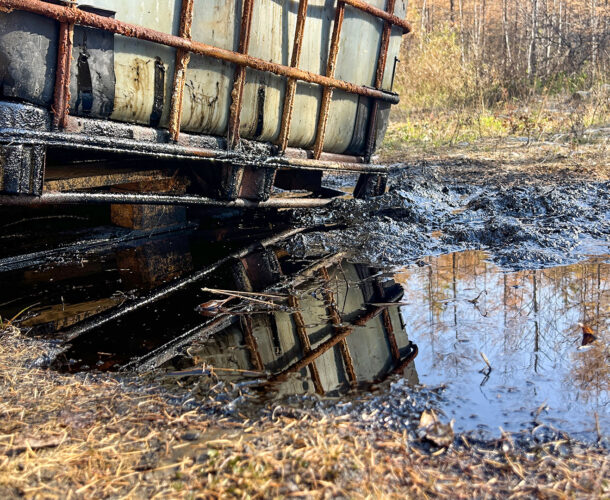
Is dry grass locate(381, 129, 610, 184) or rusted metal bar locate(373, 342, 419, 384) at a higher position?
dry grass locate(381, 129, 610, 184)

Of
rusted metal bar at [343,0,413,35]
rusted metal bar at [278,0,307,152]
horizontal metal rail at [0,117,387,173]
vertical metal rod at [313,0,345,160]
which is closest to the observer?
horizontal metal rail at [0,117,387,173]

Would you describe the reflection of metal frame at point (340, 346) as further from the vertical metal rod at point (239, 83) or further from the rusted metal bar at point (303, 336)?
the vertical metal rod at point (239, 83)

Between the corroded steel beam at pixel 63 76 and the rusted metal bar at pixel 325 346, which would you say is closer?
the rusted metal bar at pixel 325 346

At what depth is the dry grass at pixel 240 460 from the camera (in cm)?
191

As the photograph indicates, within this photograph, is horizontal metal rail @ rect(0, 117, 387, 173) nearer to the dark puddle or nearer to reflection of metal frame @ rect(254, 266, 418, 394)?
the dark puddle

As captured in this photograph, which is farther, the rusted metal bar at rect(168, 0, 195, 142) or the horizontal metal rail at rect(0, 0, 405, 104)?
the rusted metal bar at rect(168, 0, 195, 142)

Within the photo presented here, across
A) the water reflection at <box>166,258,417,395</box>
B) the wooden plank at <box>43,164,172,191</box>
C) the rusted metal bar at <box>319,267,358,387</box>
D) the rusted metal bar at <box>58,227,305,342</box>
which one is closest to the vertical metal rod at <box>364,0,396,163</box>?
the rusted metal bar at <box>58,227,305,342</box>

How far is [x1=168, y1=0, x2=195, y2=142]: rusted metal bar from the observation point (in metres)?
4.07

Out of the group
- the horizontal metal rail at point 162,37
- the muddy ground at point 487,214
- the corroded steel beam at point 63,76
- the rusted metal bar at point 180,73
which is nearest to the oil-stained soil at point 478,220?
the muddy ground at point 487,214

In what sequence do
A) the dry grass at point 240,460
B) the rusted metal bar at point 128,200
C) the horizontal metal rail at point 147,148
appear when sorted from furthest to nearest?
1. the rusted metal bar at point 128,200
2. the horizontal metal rail at point 147,148
3. the dry grass at point 240,460

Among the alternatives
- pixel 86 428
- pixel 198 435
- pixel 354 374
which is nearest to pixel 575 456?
pixel 354 374

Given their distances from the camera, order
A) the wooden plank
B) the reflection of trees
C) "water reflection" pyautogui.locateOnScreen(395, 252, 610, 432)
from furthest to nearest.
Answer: the wooden plank → the reflection of trees → "water reflection" pyautogui.locateOnScreen(395, 252, 610, 432)

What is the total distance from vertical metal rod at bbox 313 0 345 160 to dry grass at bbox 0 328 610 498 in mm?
3546

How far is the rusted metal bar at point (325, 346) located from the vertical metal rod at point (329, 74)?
2287 millimetres
